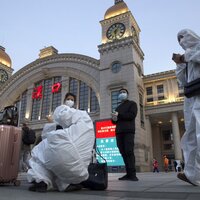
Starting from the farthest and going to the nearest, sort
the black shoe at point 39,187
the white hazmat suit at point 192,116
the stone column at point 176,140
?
1. the stone column at point 176,140
2. the white hazmat suit at point 192,116
3. the black shoe at point 39,187

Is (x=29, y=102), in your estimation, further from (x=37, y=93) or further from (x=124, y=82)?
(x=124, y=82)

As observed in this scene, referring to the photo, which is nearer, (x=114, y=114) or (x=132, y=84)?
(x=114, y=114)

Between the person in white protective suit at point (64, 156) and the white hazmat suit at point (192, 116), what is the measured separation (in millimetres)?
1311

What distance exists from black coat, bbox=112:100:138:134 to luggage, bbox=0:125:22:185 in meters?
1.95

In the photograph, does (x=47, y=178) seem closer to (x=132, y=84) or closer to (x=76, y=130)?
(x=76, y=130)

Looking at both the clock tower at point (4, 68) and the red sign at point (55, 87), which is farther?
the clock tower at point (4, 68)

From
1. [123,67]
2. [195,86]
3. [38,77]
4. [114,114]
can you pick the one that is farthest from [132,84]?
[195,86]

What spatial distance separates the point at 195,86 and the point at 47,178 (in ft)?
7.12

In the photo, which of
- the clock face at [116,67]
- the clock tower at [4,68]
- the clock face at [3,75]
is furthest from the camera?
the clock tower at [4,68]

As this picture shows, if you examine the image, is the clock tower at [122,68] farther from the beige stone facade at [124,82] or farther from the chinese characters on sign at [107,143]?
the chinese characters on sign at [107,143]

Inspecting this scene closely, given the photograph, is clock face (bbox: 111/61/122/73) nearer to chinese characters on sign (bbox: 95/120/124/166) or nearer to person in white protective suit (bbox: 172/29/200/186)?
chinese characters on sign (bbox: 95/120/124/166)

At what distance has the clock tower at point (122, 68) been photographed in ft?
66.0

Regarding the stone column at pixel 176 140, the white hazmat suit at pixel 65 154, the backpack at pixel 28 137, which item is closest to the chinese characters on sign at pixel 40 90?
the stone column at pixel 176 140

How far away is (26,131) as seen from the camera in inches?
282
